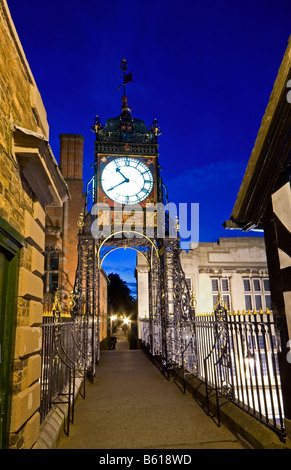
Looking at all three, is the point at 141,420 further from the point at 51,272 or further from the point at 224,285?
the point at 224,285

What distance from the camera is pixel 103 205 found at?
11898mm

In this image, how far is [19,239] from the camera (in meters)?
3.79

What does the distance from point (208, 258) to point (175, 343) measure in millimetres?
9708

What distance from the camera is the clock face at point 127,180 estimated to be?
11.9 m

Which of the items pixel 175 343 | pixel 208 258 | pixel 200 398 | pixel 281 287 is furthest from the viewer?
pixel 208 258

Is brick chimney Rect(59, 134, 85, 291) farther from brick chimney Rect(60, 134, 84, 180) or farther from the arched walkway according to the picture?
the arched walkway

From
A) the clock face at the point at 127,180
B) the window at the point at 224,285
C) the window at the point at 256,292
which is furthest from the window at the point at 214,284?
the clock face at the point at 127,180

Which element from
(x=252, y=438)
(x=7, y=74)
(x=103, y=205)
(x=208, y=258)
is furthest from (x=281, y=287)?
(x=208, y=258)

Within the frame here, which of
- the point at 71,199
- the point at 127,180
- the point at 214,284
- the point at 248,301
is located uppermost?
the point at 71,199

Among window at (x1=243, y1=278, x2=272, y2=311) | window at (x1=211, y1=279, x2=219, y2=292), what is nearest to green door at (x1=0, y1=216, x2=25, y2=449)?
window at (x1=211, y1=279, x2=219, y2=292)

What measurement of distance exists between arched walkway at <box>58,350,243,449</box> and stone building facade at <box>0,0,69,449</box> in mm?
1688

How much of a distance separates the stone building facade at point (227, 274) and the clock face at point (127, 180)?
28.2 feet

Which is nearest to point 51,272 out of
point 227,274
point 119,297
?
point 227,274
